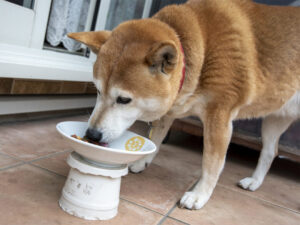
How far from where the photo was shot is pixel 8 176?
1.16 metres

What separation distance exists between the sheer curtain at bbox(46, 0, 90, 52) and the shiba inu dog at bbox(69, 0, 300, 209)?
0.85 m

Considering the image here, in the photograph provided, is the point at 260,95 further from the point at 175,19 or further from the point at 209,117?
the point at 175,19

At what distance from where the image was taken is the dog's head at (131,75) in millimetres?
1116

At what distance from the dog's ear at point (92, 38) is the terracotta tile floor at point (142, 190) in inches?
22.2

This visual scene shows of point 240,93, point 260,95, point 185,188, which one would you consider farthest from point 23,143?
point 260,95

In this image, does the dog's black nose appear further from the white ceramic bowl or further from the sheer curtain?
the sheer curtain

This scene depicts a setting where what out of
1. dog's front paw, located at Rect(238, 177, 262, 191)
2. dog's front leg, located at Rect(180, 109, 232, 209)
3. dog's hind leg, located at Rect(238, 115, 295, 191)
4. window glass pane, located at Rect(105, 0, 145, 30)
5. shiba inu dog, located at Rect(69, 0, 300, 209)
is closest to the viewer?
shiba inu dog, located at Rect(69, 0, 300, 209)

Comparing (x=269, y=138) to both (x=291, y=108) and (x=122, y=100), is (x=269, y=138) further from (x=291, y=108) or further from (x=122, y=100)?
(x=122, y=100)

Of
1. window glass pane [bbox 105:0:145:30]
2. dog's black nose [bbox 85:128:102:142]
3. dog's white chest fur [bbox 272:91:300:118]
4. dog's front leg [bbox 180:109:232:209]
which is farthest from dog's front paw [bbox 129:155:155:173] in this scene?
window glass pane [bbox 105:0:145:30]

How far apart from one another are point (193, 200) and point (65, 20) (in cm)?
146

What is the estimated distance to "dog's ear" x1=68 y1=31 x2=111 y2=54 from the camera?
4.09 feet

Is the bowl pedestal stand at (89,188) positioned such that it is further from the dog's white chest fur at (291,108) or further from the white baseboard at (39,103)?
the dog's white chest fur at (291,108)

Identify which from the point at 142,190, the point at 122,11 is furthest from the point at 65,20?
the point at 142,190

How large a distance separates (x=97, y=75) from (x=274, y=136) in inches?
47.4
